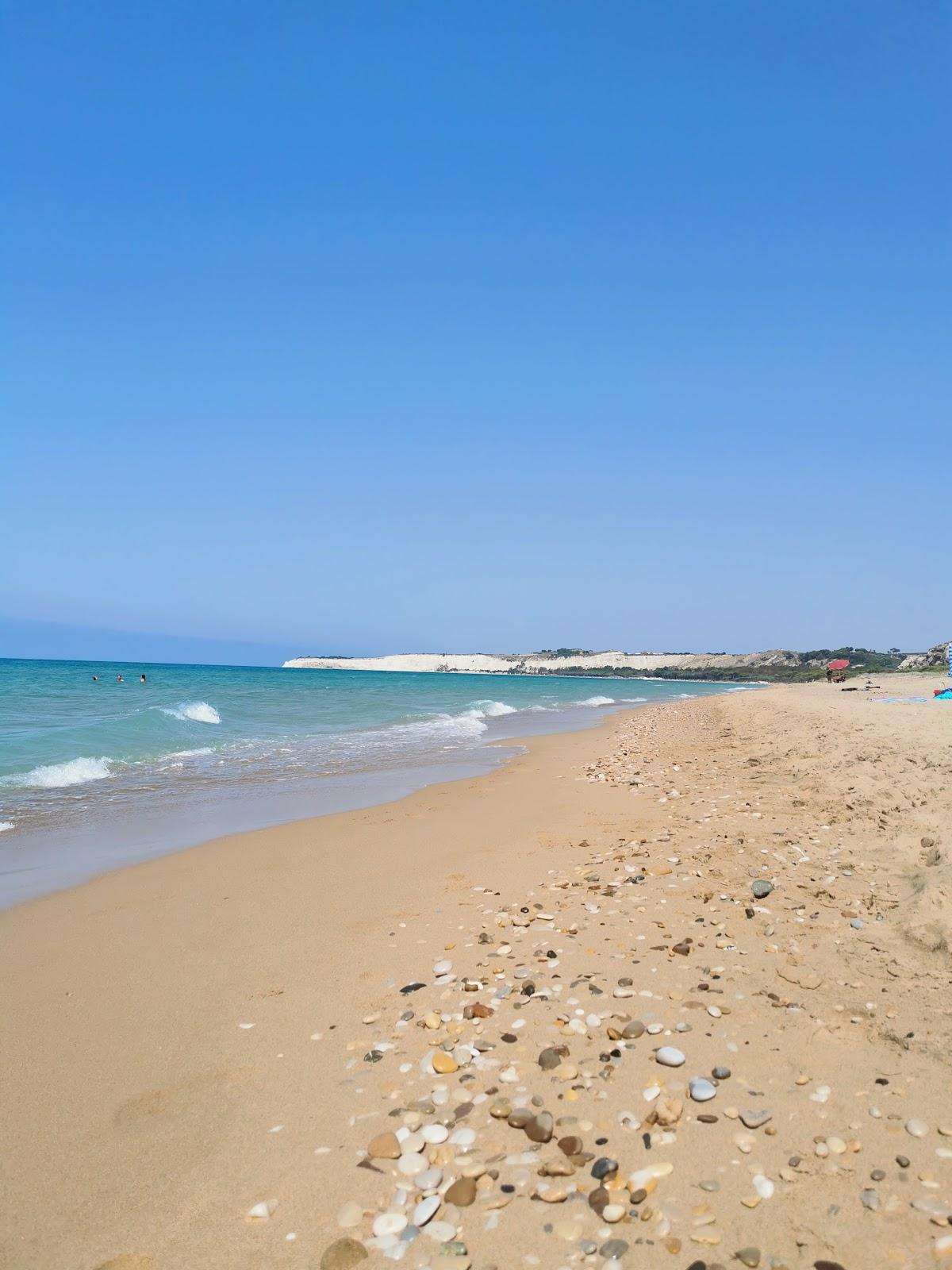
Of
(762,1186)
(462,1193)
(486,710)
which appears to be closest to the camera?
(762,1186)

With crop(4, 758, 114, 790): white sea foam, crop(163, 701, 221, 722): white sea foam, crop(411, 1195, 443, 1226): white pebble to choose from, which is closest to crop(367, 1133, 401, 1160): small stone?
crop(411, 1195, 443, 1226): white pebble

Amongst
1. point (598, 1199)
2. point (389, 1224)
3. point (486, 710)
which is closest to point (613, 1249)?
point (598, 1199)

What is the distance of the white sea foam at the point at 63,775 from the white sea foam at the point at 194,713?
12.0m

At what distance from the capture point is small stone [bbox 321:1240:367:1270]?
9.02 feet

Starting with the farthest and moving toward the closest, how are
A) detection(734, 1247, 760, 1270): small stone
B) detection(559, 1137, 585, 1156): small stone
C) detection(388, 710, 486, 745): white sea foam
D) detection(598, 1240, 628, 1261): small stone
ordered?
detection(388, 710, 486, 745): white sea foam, detection(559, 1137, 585, 1156): small stone, detection(598, 1240, 628, 1261): small stone, detection(734, 1247, 760, 1270): small stone

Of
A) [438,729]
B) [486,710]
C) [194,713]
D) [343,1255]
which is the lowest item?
[486,710]

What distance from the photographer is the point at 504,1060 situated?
13.1ft

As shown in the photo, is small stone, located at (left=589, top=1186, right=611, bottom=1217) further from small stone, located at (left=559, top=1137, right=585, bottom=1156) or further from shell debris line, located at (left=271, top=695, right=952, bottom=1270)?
small stone, located at (left=559, top=1137, right=585, bottom=1156)

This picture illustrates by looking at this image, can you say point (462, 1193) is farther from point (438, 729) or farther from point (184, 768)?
point (438, 729)

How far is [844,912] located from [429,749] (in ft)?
57.1

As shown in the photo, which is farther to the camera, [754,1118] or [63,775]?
[63,775]

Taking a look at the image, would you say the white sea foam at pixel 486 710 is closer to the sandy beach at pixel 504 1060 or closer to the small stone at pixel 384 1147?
the sandy beach at pixel 504 1060

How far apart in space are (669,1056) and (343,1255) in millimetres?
1887

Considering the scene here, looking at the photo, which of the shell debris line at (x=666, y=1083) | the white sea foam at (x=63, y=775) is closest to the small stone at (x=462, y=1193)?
the shell debris line at (x=666, y=1083)
